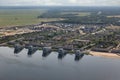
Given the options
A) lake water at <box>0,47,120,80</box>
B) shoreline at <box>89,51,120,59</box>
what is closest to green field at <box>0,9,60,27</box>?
lake water at <box>0,47,120,80</box>

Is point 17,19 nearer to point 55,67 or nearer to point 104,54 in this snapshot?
point 104,54

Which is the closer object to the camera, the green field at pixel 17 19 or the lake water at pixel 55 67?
the lake water at pixel 55 67

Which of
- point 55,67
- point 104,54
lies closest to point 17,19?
point 104,54

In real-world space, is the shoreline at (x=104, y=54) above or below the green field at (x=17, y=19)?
above

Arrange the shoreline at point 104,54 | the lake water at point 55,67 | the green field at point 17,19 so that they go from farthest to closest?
the green field at point 17,19 < the shoreline at point 104,54 < the lake water at point 55,67

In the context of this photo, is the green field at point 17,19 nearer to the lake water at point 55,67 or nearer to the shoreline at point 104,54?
the lake water at point 55,67

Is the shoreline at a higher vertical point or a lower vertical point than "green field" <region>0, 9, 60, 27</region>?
higher

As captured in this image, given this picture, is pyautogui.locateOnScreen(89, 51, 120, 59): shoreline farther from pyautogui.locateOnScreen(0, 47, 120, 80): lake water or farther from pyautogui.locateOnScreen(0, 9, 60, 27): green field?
pyautogui.locateOnScreen(0, 9, 60, 27): green field

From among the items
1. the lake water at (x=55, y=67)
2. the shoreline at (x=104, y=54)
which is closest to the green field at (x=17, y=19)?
the lake water at (x=55, y=67)
